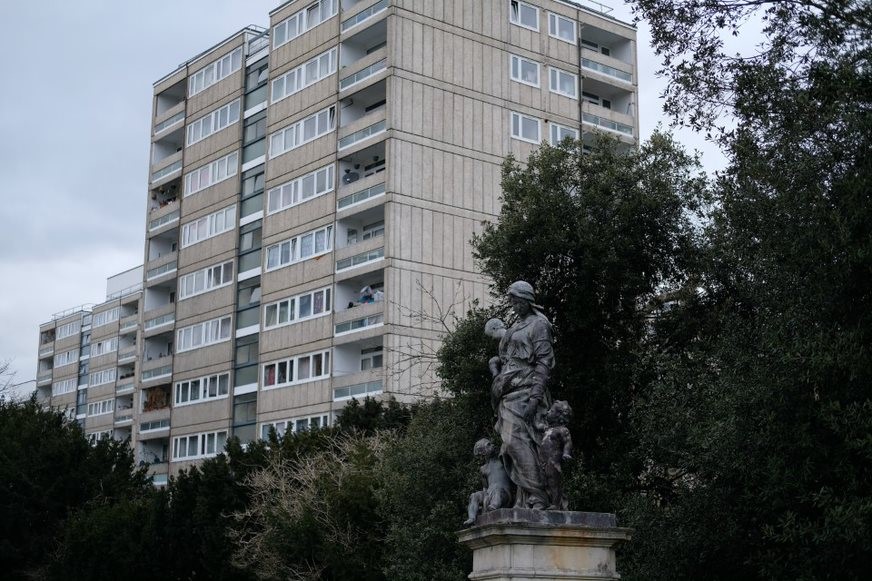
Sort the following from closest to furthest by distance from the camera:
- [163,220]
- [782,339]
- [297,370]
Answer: [782,339]
[297,370]
[163,220]

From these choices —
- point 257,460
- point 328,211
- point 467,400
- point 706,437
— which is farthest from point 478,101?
point 706,437

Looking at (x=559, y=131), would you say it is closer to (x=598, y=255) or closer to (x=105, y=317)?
(x=598, y=255)

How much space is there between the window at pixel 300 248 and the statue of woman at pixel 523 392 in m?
39.4

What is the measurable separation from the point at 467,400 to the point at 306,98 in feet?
107

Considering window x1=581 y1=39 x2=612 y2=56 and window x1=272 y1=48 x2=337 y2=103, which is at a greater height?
window x1=581 y1=39 x2=612 y2=56

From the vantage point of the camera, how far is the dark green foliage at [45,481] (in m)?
51.2

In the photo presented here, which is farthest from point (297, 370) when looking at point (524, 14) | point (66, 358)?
point (66, 358)

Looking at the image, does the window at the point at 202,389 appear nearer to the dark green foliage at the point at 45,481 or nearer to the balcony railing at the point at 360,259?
A: the dark green foliage at the point at 45,481

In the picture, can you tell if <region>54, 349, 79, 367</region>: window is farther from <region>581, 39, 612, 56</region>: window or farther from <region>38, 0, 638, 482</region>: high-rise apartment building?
<region>581, 39, 612, 56</region>: window

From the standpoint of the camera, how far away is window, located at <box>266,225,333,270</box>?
56.3m

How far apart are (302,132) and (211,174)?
8.80 metres

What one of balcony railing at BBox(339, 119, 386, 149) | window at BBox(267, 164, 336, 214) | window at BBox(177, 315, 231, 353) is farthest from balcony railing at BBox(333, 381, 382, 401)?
window at BBox(177, 315, 231, 353)

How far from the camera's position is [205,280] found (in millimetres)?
65062

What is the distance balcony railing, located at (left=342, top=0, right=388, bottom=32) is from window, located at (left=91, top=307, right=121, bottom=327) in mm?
52366
